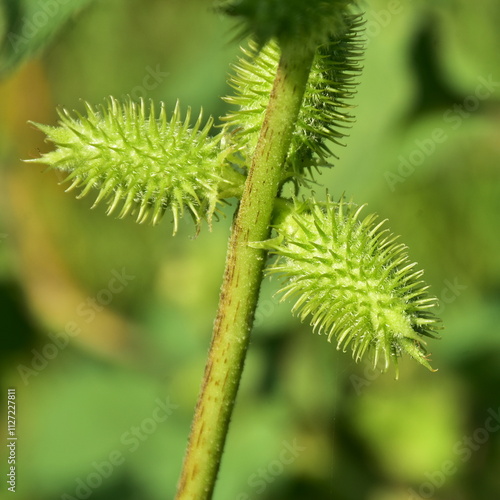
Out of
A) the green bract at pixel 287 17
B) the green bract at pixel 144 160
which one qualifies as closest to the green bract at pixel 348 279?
the green bract at pixel 144 160

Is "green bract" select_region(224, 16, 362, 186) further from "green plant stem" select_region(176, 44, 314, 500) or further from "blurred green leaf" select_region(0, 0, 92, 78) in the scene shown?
"blurred green leaf" select_region(0, 0, 92, 78)

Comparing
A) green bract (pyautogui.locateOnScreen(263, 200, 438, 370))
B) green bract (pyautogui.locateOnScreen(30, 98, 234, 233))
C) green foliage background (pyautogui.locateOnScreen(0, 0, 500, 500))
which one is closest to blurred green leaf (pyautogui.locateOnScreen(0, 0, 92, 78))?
green bract (pyautogui.locateOnScreen(30, 98, 234, 233))

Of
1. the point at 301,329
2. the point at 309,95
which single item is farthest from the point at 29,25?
the point at 301,329

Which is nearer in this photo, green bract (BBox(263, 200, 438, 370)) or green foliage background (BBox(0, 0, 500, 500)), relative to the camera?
green bract (BBox(263, 200, 438, 370))

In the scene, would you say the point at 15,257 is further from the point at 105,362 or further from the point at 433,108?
the point at 433,108

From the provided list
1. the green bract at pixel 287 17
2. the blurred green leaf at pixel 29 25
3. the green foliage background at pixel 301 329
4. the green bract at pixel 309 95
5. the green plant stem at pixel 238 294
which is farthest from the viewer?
the green foliage background at pixel 301 329

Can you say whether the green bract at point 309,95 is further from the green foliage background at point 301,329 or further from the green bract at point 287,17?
the green foliage background at point 301,329
